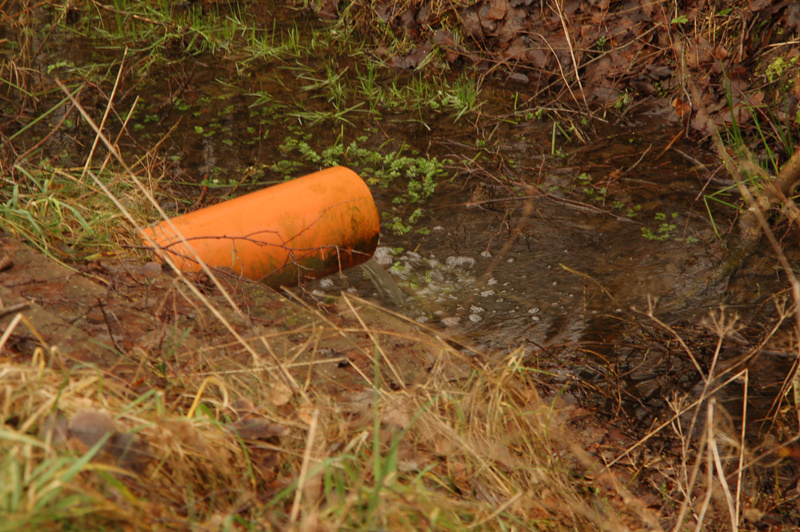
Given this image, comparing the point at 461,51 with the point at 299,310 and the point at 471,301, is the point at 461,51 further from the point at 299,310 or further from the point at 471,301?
the point at 299,310

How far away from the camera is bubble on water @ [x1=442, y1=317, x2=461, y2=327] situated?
10.8 feet

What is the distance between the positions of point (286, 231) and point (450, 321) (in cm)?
94

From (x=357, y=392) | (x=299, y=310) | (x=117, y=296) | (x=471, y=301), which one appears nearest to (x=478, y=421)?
(x=357, y=392)

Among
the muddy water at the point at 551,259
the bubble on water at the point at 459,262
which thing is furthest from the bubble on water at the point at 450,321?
the bubble on water at the point at 459,262

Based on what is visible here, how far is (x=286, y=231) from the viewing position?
2.89 meters

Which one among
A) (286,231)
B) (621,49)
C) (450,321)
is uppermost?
(621,49)

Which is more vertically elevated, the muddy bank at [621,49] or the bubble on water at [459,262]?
the muddy bank at [621,49]

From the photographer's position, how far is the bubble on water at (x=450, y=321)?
3293 mm

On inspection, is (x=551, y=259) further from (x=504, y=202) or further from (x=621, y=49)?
(x=621, y=49)

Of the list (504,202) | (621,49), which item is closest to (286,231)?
(504,202)

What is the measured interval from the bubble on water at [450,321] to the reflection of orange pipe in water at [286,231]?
0.49 m

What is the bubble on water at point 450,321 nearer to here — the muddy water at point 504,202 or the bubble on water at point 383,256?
the muddy water at point 504,202

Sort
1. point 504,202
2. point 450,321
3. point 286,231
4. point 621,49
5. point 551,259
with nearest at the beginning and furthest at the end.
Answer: point 286,231 < point 450,321 < point 551,259 < point 504,202 < point 621,49

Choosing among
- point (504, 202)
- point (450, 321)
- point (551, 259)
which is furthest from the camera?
point (504, 202)
